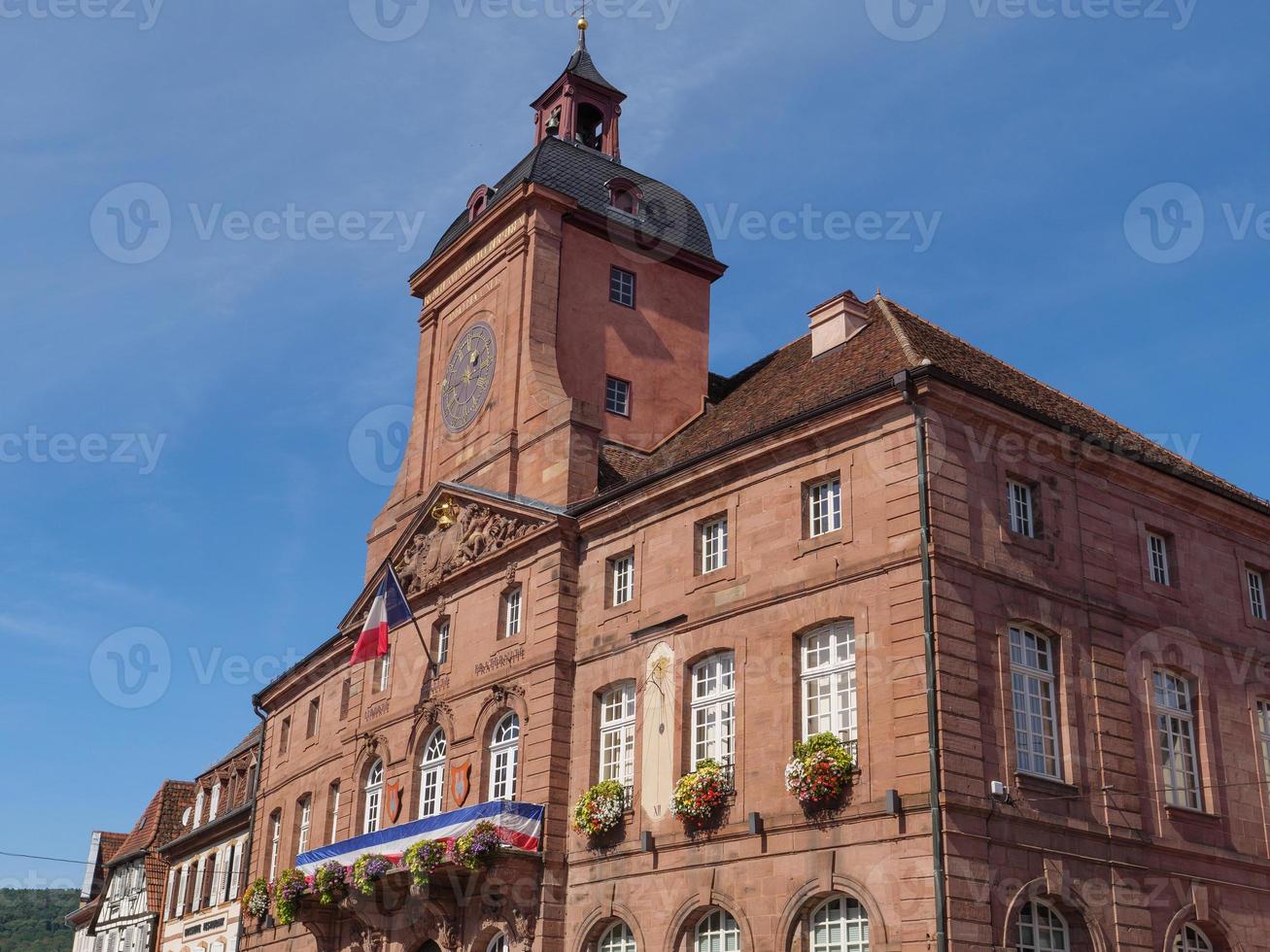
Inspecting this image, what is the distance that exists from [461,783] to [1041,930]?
13.7 meters

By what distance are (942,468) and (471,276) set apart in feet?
59.8

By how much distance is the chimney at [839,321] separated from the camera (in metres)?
30.6

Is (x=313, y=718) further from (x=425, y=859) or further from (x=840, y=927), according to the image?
(x=840, y=927)

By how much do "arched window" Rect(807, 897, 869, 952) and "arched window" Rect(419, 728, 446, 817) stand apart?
12208 mm

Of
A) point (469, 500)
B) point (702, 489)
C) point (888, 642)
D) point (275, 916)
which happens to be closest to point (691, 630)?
point (702, 489)

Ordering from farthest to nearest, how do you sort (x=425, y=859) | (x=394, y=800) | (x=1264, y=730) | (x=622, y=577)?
(x=394, y=800) → (x=622, y=577) → (x=425, y=859) → (x=1264, y=730)

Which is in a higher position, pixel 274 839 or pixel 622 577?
pixel 622 577

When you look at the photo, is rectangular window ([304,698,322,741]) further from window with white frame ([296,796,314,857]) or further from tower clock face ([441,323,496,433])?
tower clock face ([441,323,496,433])

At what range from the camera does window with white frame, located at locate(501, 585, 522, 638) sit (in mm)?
32188

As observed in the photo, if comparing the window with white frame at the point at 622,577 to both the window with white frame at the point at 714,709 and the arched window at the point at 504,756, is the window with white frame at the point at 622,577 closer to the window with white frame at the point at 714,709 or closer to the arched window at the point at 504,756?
the window with white frame at the point at 714,709

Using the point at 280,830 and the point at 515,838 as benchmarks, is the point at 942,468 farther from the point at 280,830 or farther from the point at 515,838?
the point at 280,830

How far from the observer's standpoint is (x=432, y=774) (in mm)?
33844

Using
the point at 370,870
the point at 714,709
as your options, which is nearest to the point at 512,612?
the point at 370,870

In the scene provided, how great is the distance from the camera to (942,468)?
24156mm
